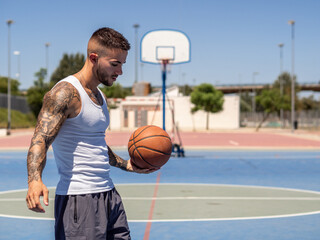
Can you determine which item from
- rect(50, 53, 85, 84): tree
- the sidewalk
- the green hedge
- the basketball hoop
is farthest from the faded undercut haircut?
rect(50, 53, 85, 84): tree

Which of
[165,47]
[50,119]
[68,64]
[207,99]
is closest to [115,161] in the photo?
[50,119]

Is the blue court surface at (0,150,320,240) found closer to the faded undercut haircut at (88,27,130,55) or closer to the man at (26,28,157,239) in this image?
the man at (26,28,157,239)

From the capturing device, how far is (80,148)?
10.1 ft

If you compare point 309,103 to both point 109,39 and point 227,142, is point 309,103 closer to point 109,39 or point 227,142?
point 227,142

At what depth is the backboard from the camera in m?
16.5

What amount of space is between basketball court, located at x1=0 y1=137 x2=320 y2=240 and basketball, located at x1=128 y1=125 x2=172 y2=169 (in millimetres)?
2042

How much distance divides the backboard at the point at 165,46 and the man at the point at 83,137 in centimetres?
1337

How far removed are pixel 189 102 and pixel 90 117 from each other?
2114 inches

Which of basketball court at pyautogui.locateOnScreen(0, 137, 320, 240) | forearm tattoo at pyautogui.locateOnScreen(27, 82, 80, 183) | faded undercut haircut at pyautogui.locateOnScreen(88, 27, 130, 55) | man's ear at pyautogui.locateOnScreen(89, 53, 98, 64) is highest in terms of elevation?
faded undercut haircut at pyautogui.locateOnScreen(88, 27, 130, 55)

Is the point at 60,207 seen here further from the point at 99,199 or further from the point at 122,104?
the point at 122,104

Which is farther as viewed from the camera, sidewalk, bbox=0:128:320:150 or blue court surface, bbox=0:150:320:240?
sidewalk, bbox=0:128:320:150

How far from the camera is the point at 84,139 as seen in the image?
3.10m

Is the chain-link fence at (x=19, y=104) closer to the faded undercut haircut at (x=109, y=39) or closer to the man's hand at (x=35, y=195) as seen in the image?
the faded undercut haircut at (x=109, y=39)

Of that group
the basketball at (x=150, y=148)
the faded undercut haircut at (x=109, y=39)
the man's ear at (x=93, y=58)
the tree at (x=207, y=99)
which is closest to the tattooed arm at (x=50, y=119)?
the man's ear at (x=93, y=58)
